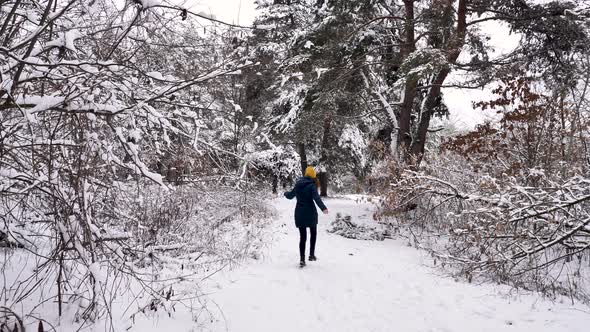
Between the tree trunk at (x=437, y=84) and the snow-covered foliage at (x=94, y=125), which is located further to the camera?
the tree trunk at (x=437, y=84)

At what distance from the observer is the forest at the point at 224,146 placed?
7.98ft

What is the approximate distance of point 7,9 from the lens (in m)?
3.24

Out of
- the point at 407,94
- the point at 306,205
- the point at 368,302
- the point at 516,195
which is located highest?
the point at 407,94

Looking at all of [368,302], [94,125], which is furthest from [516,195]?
[94,125]

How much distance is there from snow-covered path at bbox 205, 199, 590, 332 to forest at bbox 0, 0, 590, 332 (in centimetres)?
45

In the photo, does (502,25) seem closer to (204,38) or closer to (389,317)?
(389,317)

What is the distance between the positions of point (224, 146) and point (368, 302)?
9.87 ft

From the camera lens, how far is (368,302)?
555cm

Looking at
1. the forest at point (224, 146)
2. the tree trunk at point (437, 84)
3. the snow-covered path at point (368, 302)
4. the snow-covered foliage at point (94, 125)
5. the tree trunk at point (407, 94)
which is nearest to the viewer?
the snow-covered foliage at point (94, 125)

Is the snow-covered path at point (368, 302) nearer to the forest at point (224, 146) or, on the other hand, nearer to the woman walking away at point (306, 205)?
the forest at point (224, 146)

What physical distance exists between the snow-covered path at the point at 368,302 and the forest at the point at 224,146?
452mm

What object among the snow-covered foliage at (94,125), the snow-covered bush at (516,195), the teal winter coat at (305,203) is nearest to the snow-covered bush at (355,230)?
the snow-covered bush at (516,195)

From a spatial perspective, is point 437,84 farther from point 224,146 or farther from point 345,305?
point 224,146

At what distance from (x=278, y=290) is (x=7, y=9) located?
4539 mm
